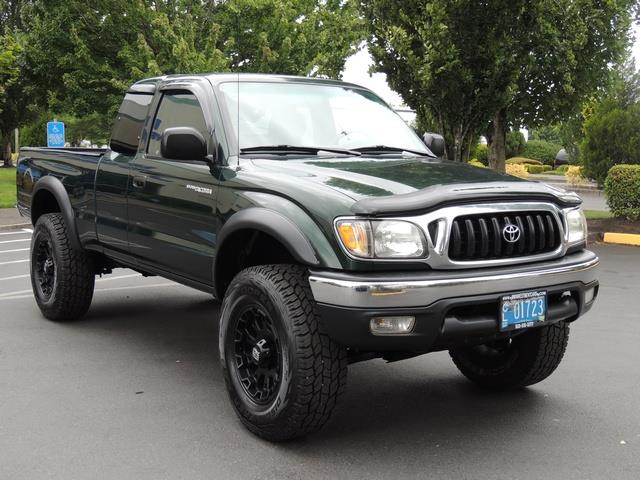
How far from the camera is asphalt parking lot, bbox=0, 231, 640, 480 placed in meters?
3.77

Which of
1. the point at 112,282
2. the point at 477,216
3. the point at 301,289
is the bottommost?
the point at 112,282

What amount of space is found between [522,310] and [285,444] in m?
1.37

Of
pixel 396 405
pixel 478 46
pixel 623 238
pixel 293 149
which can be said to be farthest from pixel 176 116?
pixel 623 238

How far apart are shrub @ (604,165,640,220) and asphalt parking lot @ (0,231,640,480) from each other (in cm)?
767

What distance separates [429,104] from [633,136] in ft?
19.6

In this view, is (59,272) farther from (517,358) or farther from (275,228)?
(517,358)

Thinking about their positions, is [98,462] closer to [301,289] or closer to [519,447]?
[301,289]

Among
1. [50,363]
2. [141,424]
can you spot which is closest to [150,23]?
[50,363]

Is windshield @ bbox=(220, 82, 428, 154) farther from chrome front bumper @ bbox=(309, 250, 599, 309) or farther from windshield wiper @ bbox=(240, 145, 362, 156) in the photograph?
chrome front bumper @ bbox=(309, 250, 599, 309)

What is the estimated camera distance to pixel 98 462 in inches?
149

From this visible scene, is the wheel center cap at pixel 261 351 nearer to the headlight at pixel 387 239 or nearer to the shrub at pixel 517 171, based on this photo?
the headlight at pixel 387 239

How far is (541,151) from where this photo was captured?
1842 inches

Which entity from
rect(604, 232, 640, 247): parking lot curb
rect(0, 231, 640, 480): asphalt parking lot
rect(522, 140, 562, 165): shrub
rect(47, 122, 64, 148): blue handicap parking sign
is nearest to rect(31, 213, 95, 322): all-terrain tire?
rect(0, 231, 640, 480): asphalt parking lot

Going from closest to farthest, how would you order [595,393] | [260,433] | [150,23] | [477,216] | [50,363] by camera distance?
[477,216], [260,433], [595,393], [50,363], [150,23]
